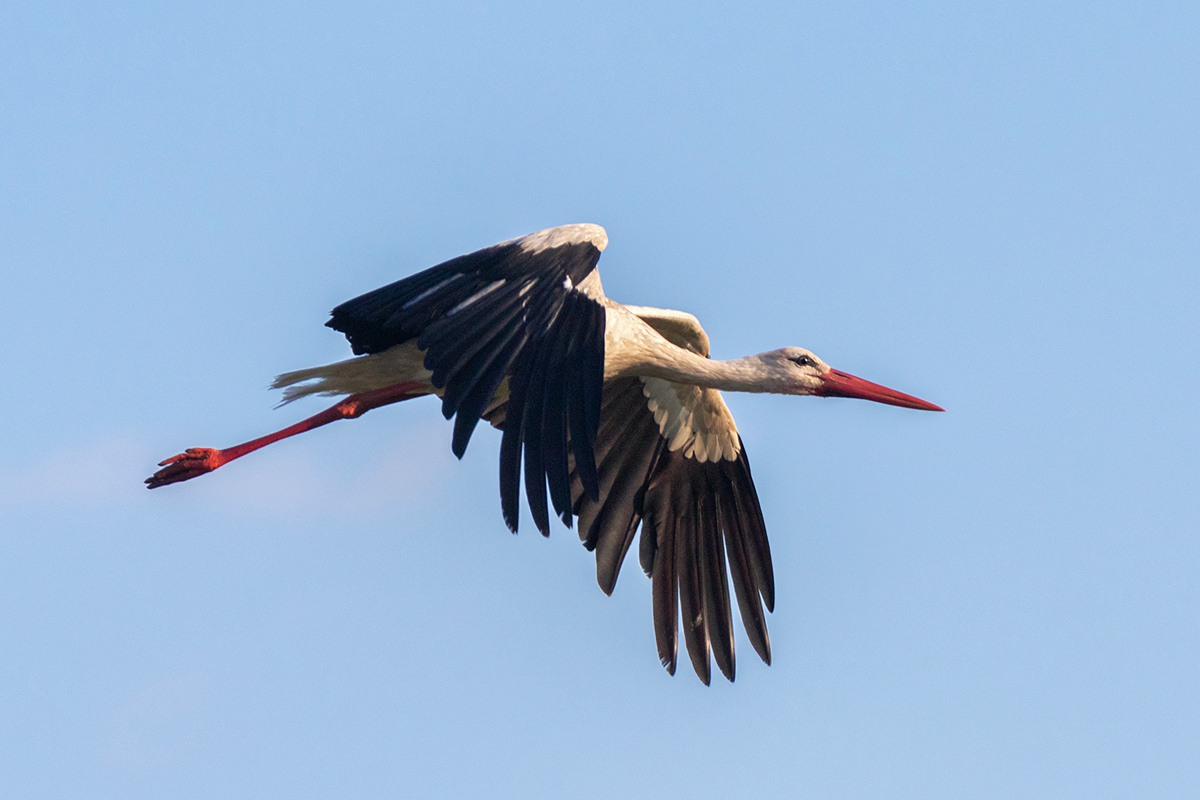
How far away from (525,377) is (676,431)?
12.0 feet

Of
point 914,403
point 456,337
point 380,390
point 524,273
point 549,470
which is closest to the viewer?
point 549,470

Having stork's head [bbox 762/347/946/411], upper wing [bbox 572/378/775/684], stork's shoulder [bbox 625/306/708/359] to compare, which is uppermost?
stork's shoulder [bbox 625/306/708/359]

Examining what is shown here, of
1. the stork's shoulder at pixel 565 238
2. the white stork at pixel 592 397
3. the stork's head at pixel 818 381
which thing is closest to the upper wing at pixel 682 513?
the white stork at pixel 592 397

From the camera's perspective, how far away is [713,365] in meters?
9.83

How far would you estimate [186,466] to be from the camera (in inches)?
386

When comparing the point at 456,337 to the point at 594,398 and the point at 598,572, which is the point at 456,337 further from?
the point at 598,572

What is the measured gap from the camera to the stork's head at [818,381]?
10.1 meters

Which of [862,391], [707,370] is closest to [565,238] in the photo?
[707,370]

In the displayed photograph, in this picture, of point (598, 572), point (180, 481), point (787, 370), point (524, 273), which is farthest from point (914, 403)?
point (180, 481)

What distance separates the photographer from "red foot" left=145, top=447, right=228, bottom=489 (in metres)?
9.79

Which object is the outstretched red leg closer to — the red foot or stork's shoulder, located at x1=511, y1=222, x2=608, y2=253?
the red foot

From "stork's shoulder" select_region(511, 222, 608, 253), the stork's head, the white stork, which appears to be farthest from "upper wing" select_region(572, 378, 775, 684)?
"stork's shoulder" select_region(511, 222, 608, 253)

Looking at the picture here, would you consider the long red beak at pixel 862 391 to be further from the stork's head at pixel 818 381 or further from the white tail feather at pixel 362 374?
the white tail feather at pixel 362 374

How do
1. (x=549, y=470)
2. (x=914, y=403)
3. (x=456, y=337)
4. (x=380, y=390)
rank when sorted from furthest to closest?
1. (x=914, y=403)
2. (x=380, y=390)
3. (x=456, y=337)
4. (x=549, y=470)
